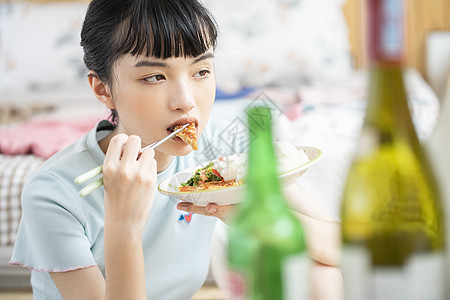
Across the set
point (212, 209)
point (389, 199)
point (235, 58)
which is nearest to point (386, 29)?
point (389, 199)

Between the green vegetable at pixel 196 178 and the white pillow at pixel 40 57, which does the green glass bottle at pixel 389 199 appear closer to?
the green vegetable at pixel 196 178

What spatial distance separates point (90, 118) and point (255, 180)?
2.51m

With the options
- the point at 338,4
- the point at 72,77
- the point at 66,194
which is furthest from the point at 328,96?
the point at 66,194

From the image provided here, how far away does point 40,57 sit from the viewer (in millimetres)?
3609

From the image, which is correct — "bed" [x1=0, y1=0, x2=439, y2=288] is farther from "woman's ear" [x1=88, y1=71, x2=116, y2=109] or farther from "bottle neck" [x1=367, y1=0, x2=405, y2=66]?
"bottle neck" [x1=367, y1=0, x2=405, y2=66]

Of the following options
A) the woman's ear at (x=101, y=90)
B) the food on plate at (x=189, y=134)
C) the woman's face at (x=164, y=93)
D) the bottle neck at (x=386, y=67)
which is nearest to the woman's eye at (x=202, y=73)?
the woman's face at (x=164, y=93)

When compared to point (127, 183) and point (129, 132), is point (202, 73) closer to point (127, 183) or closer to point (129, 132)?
point (129, 132)

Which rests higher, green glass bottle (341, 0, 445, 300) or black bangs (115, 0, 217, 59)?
black bangs (115, 0, 217, 59)

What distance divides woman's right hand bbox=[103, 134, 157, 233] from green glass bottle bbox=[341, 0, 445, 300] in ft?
1.25

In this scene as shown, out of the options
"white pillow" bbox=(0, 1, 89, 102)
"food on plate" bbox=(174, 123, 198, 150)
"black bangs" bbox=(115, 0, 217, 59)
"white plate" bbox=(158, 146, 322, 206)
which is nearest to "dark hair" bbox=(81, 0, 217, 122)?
"black bangs" bbox=(115, 0, 217, 59)

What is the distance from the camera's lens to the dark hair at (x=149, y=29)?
1120mm

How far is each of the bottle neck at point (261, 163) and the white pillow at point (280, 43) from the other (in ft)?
9.78

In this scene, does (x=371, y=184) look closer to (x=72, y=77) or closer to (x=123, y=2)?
(x=123, y=2)

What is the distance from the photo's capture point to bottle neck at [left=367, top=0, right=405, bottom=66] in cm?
45
